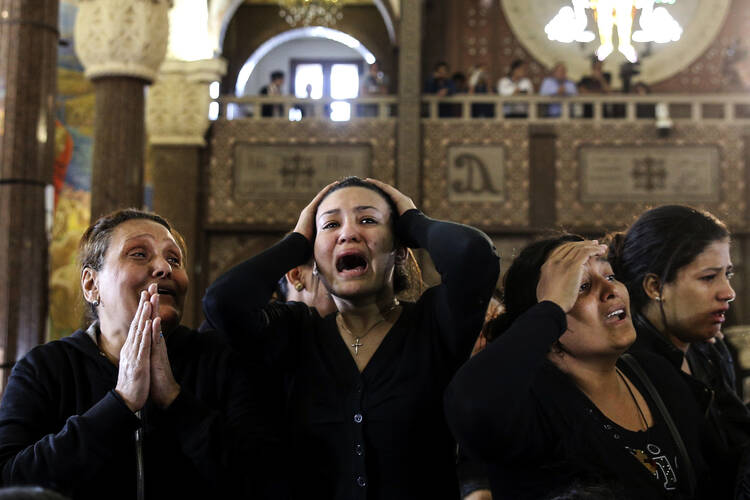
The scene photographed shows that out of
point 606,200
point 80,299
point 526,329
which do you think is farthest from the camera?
point 606,200

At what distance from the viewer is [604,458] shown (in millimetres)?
1981

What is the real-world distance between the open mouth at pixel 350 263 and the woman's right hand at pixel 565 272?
48cm

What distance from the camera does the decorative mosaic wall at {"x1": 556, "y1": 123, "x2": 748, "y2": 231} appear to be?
42.0 feet

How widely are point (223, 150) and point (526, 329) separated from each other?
11519 millimetres

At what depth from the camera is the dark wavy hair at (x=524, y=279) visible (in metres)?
2.25

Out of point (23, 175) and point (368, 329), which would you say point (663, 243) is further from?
point (23, 175)

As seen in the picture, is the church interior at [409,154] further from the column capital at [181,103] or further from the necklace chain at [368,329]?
the necklace chain at [368,329]

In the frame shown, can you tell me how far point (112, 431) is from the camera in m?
2.10

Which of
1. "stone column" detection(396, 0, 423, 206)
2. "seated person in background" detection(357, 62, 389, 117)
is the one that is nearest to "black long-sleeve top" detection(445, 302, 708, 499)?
"stone column" detection(396, 0, 423, 206)

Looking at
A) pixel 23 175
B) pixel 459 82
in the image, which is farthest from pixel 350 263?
pixel 459 82

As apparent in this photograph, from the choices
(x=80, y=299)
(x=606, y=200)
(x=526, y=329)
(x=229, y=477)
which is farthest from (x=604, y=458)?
(x=606, y=200)

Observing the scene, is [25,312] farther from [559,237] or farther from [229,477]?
[559,237]

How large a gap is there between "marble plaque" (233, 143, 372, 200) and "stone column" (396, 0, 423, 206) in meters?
0.57

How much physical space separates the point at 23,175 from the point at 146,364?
385 cm
